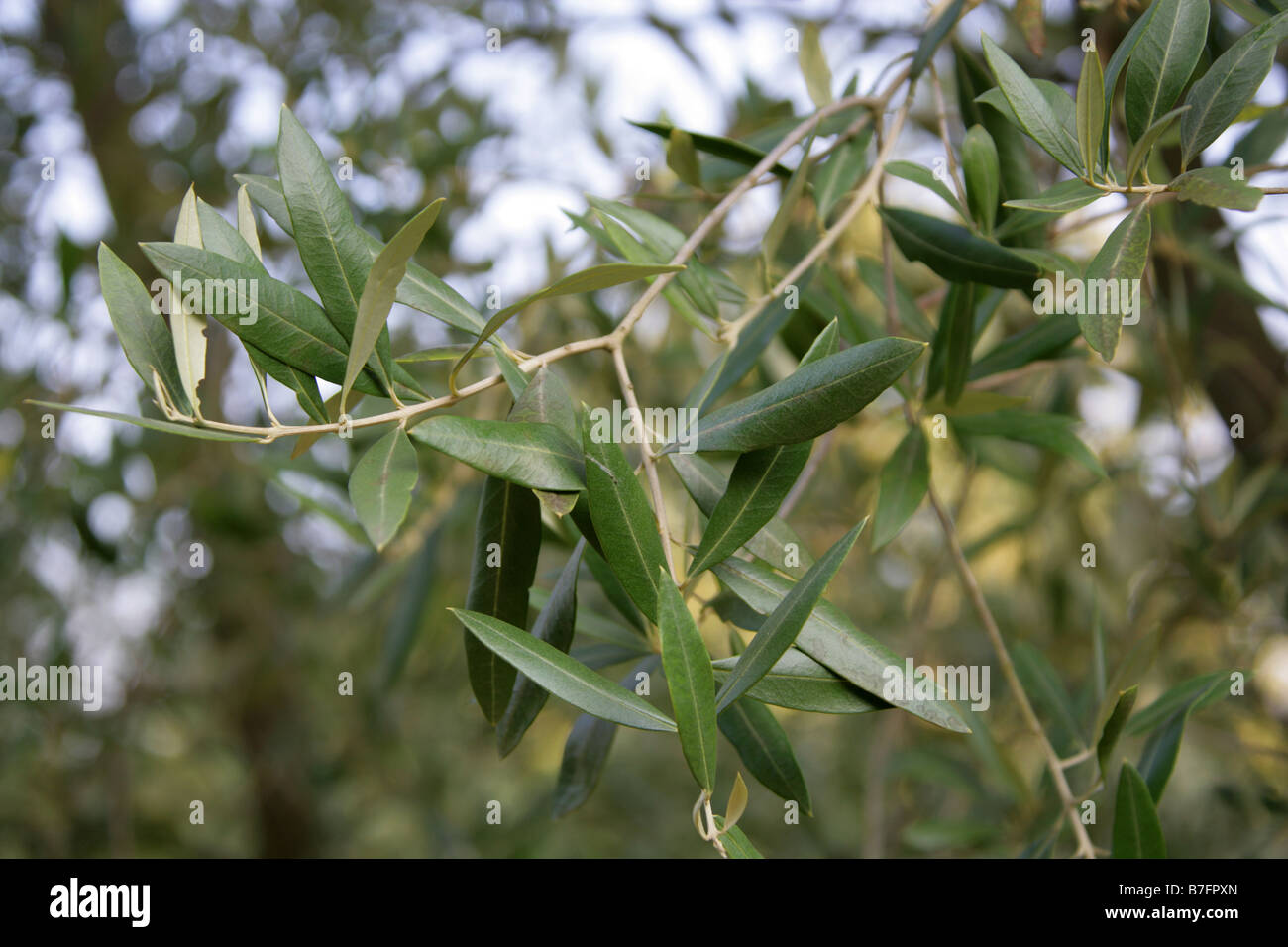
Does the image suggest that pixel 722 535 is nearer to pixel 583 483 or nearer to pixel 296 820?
pixel 583 483

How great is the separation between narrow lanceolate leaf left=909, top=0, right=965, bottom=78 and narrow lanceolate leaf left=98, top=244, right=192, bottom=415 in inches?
22.6

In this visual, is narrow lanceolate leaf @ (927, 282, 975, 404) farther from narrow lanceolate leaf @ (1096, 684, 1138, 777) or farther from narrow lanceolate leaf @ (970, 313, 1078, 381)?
narrow lanceolate leaf @ (1096, 684, 1138, 777)

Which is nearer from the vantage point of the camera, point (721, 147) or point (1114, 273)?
point (1114, 273)

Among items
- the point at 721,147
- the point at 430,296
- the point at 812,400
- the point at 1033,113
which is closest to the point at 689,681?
the point at 812,400

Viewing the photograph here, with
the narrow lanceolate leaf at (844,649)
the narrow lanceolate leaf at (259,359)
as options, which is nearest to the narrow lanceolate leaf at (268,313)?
the narrow lanceolate leaf at (259,359)

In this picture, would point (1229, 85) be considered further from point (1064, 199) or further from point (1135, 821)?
point (1135, 821)

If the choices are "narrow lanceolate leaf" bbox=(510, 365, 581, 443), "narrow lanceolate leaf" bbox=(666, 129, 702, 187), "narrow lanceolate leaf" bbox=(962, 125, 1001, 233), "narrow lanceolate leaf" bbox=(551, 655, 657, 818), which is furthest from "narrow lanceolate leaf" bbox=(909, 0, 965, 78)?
"narrow lanceolate leaf" bbox=(551, 655, 657, 818)

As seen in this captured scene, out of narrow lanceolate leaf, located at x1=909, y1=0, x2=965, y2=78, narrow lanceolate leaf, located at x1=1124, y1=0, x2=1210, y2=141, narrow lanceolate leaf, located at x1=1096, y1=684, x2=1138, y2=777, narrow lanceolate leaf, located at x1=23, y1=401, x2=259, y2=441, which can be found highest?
narrow lanceolate leaf, located at x1=909, y1=0, x2=965, y2=78

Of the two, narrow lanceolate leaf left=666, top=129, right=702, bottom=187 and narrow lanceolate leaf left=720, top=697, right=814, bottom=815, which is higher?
narrow lanceolate leaf left=666, top=129, right=702, bottom=187

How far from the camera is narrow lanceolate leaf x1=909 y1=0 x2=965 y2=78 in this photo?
2.33 ft

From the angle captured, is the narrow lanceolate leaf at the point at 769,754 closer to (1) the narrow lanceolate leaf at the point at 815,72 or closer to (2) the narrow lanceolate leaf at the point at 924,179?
(2) the narrow lanceolate leaf at the point at 924,179

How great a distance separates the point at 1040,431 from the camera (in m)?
0.83

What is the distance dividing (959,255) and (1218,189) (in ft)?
0.62
